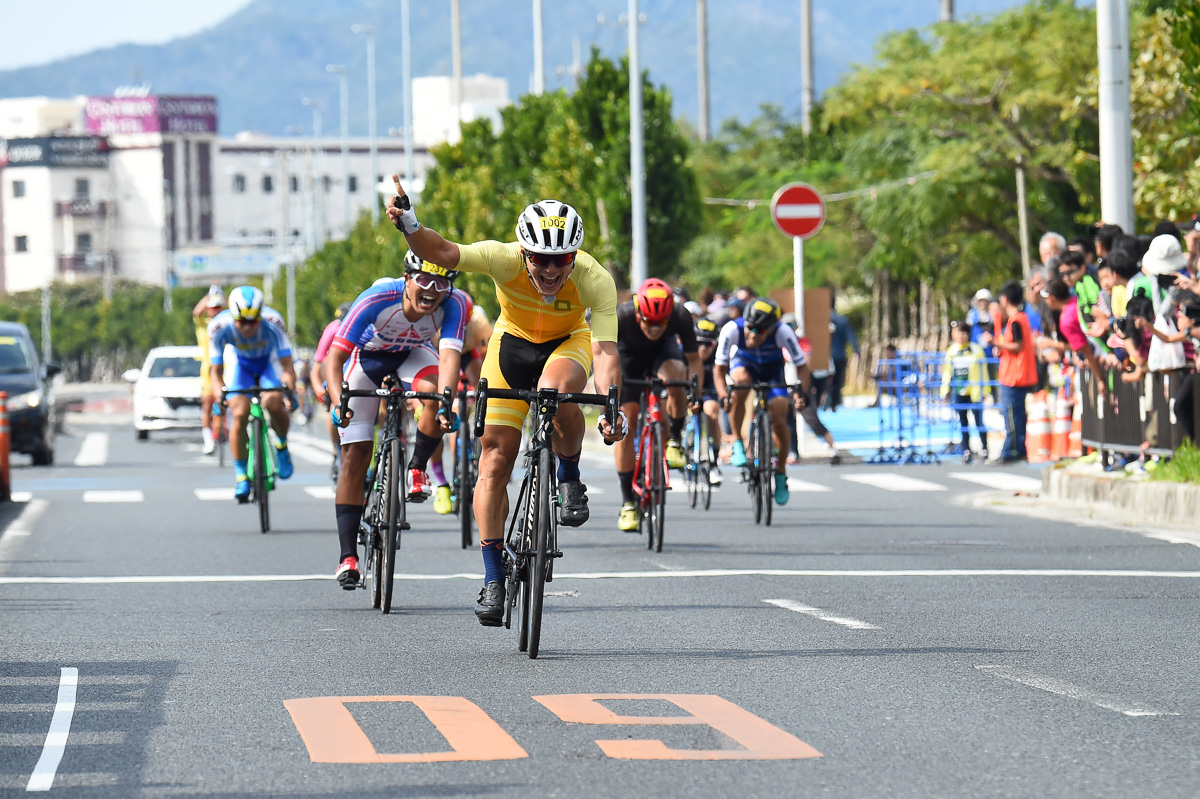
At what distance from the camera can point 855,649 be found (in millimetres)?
9039

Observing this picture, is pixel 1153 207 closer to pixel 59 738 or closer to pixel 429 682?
pixel 429 682

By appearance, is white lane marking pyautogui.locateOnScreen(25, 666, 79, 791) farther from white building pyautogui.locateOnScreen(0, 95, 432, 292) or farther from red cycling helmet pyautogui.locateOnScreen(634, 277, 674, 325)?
white building pyautogui.locateOnScreen(0, 95, 432, 292)

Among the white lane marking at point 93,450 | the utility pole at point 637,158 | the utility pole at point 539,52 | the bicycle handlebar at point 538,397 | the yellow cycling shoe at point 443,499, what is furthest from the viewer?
the utility pole at point 539,52

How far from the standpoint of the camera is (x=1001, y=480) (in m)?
21.3

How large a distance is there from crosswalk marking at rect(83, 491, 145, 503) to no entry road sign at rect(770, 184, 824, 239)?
8574 mm

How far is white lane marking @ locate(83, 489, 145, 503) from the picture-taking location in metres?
21.2

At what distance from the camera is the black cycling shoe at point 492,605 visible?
29.1ft

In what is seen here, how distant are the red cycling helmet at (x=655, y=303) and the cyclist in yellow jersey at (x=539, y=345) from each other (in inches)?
205

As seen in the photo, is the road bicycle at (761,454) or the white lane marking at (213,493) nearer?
the road bicycle at (761,454)

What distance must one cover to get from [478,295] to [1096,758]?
41.4 meters

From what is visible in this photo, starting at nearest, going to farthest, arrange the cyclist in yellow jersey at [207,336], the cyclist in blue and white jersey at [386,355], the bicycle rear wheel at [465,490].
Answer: the cyclist in blue and white jersey at [386,355], the bicycle rear wheel at [465,490], the cyclist in yellow jersey at [207,336]

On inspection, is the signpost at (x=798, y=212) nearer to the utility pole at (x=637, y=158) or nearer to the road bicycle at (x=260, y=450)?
the utility pole at (x=637, y=158)

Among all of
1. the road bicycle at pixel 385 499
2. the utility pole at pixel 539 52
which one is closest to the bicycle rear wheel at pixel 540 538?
the road bicycle at pixel 385 499

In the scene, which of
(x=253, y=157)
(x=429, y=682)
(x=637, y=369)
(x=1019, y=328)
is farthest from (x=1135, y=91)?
(x=253, y=157)
